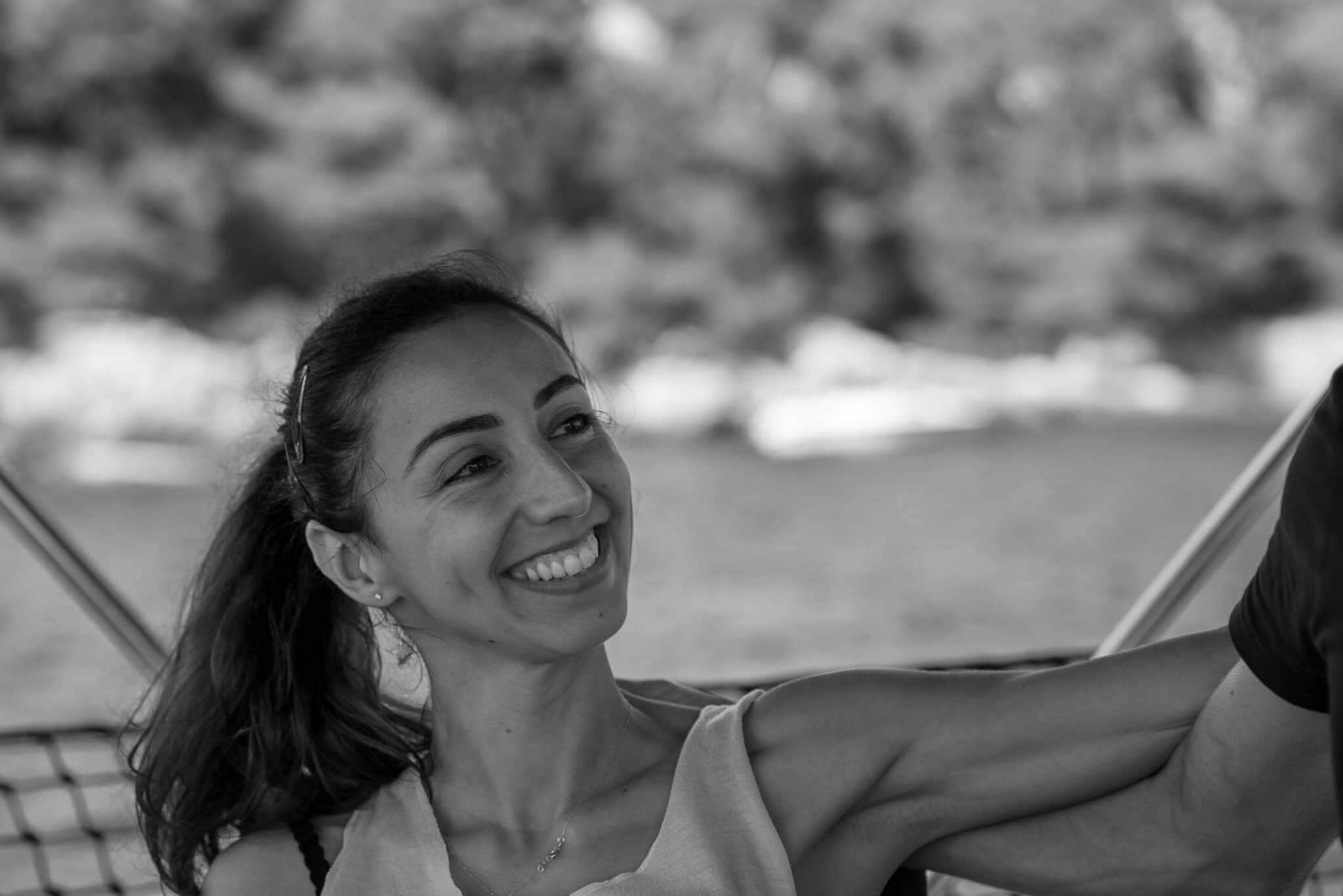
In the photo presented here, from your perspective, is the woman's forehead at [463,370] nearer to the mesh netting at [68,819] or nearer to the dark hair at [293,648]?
the dark hair at [293,648]

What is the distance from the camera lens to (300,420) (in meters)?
1.25

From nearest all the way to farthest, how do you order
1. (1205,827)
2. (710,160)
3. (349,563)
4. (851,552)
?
(1205,827), (349,563), (851,552), (710,160)

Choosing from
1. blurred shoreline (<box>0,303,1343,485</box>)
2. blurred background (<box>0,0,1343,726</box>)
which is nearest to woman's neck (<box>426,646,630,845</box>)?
blurred background (<box>0,0,1343,726</box>)

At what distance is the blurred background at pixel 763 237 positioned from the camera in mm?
16812

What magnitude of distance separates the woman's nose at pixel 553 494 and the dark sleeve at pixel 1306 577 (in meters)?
0.43

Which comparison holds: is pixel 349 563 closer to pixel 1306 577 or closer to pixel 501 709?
pixel 501 709

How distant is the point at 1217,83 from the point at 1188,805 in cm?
1808

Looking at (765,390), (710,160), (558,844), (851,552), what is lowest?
(851,552)

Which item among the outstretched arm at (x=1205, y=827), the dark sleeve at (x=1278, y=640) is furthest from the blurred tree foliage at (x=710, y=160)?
the dark sleeve at (x=1278, y=640)

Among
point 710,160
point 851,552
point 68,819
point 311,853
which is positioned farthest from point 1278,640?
point 710,160

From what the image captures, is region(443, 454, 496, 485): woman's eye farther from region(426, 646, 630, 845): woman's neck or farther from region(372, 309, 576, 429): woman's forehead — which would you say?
region(426, 646, 630, 845): woman's neck

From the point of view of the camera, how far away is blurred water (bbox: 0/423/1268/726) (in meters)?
14.4

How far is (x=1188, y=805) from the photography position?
1033 millimetres

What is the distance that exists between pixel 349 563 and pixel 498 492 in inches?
6.6
